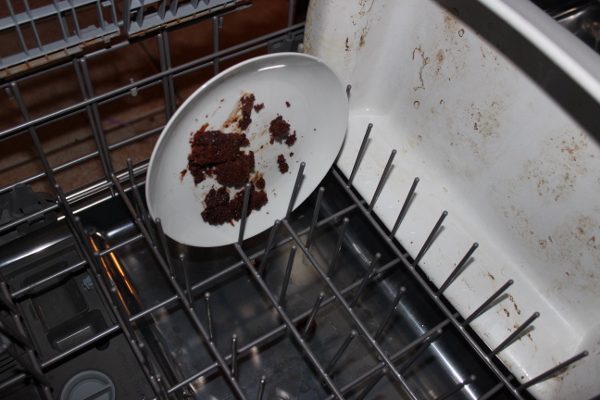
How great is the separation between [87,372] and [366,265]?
0.33 m

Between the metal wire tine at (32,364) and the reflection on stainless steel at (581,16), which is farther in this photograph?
the reflection on stainless steel at (581,16)

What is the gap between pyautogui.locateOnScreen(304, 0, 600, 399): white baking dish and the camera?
0.52 metres

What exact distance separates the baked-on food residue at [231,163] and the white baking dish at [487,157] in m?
0.10

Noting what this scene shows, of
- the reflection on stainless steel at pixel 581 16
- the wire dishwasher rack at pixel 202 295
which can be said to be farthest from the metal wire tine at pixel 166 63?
the reflection on stainless steel at pixel 581 16

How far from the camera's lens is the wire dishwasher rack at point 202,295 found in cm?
52

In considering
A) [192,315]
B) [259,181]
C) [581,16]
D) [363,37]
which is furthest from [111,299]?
[581,16]

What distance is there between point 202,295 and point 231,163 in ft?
0.55

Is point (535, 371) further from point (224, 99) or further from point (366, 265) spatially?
point (224, 99)

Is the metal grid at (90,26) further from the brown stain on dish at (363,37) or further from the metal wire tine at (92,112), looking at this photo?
the brown stain on dish at (363,37)

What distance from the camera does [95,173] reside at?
2.47ft

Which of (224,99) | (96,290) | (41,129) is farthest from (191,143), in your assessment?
(41,129)

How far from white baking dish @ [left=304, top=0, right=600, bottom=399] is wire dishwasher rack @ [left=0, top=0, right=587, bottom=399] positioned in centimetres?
3

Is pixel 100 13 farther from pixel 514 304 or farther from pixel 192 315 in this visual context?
pixel 514 304

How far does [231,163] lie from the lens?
0.56 m
